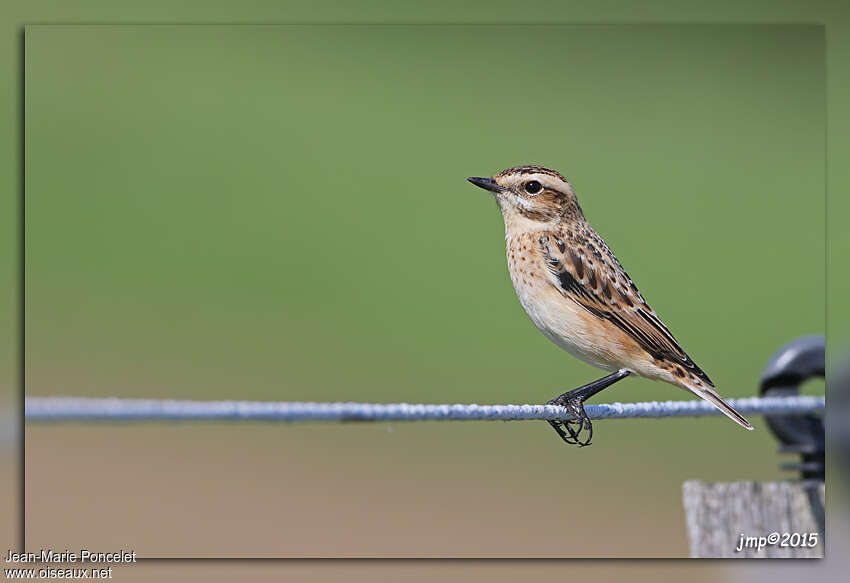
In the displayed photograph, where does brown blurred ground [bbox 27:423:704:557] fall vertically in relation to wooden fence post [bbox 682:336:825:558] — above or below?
below

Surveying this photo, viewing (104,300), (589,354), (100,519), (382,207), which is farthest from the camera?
(382,207)

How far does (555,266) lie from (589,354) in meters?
0.38

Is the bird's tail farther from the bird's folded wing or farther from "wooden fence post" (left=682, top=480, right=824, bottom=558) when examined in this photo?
"wooden fence post" (left=682, top=480, right=824, bottom=558)

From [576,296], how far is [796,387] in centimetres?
87

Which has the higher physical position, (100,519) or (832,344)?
(832,344)

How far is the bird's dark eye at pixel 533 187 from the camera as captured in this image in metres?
4.39

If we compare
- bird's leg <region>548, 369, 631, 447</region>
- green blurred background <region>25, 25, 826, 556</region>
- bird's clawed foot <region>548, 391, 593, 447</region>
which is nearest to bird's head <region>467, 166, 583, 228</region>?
green blurred background <region>25, 25, 826, 556</region>

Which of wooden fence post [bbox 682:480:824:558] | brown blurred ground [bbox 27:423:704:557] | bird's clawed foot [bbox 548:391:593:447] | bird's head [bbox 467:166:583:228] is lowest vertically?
brown blurred ground [bbox 27:423:704:557]

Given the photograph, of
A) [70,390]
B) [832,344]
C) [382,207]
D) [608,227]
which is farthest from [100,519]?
[832,344]

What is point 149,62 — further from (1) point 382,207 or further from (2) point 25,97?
(1) point 382,207

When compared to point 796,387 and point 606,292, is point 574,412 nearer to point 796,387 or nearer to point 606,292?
point 606,292

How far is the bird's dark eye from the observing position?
439cm

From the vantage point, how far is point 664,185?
239 inches

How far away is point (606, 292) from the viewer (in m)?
4.20
